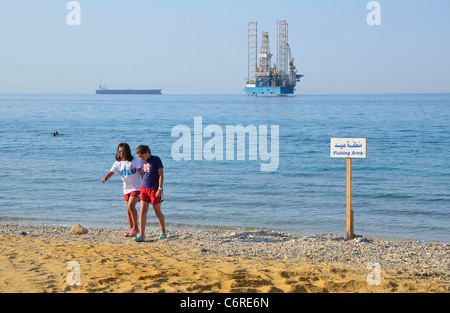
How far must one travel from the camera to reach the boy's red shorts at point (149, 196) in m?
8.37

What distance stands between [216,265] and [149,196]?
7.36ft

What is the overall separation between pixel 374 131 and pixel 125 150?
3744cm

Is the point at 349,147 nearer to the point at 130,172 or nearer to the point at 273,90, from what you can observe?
the point at 130,172

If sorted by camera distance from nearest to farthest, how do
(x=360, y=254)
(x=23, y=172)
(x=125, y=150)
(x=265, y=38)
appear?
(x=360, y=254), (x=125, y=150), (x=23, y=172), (x=265, y=38)

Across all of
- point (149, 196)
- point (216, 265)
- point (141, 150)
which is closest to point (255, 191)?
point (149, 196)

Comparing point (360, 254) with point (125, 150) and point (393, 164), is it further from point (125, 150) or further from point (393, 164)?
point (393, 164)

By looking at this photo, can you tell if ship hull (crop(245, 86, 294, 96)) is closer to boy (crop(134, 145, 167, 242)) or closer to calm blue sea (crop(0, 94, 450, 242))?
calm blue sea (crop(0, 94, 450, 242))

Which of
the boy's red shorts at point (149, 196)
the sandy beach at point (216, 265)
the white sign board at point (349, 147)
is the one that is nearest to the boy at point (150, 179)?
the boy's red shorts at point (149, 196)

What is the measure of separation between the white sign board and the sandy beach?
1.46 meters

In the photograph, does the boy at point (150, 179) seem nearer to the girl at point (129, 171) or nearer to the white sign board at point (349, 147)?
the girl at point (129, 171)

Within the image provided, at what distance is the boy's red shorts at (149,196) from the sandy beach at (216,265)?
700mm

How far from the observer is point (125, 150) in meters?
8.35

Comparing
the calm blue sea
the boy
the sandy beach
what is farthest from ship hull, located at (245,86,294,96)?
the boy
